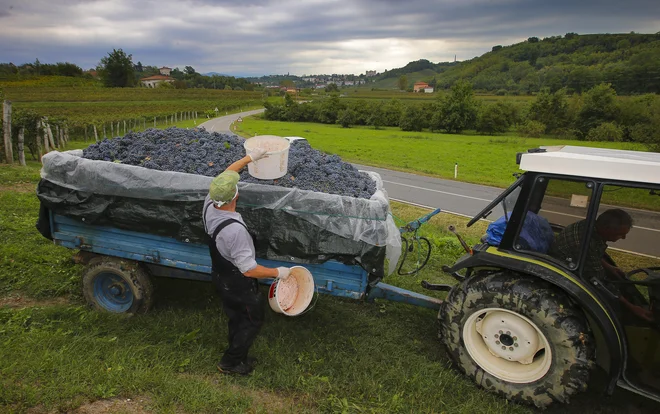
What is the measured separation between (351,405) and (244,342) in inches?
40.9

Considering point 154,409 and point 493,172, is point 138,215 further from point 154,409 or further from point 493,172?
point 493,172

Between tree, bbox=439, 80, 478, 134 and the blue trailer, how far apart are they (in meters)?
45.8

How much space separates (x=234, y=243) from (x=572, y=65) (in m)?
90.5

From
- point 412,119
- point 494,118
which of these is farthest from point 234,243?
point 494,118

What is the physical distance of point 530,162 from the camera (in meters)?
3.23

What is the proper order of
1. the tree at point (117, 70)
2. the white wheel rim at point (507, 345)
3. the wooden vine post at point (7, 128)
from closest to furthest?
the white wheel rim at point (507, 345) < the wooden vine post at point (7, 128) < the tree at point (117, 70)

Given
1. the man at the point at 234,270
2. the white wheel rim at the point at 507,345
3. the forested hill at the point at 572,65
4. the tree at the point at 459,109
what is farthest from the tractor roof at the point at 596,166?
the forested hill at the point at 572,65

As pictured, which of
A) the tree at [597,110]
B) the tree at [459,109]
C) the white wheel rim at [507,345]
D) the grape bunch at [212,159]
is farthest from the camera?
the tree at [459,109]

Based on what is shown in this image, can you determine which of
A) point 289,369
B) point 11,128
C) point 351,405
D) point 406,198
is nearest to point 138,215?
point 289,369

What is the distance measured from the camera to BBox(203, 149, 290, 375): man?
3123mm

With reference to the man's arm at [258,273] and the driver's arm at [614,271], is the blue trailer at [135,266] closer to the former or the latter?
the man's arm at [258,273]

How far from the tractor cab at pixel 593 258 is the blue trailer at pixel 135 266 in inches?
39.8

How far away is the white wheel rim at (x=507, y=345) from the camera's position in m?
3.31

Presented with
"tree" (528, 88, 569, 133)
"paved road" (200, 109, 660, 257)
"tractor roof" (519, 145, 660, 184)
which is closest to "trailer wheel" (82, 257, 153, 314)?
"tractor roof" (519, 145, 660, 184)
